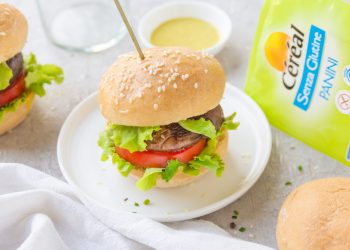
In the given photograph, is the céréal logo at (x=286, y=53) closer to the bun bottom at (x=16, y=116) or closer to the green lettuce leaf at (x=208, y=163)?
the green lettuce leaf at (x=208, y=163)

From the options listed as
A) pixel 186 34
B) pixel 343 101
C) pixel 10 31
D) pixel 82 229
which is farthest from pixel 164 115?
pixel 186 34

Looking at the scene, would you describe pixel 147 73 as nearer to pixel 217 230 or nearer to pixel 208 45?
pixel 217 230

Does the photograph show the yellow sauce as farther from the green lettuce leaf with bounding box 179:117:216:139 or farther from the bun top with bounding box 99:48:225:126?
the green lettuce leaf with bounding box 179:117:216:139

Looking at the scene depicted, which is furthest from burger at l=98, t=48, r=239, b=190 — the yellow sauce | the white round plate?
the yellow sauce

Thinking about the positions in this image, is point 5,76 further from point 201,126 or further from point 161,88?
point 201,126

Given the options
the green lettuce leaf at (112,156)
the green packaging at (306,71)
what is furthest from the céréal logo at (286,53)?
the green lettuce leaf at (112,156)

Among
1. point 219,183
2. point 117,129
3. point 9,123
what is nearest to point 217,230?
point 219,183
